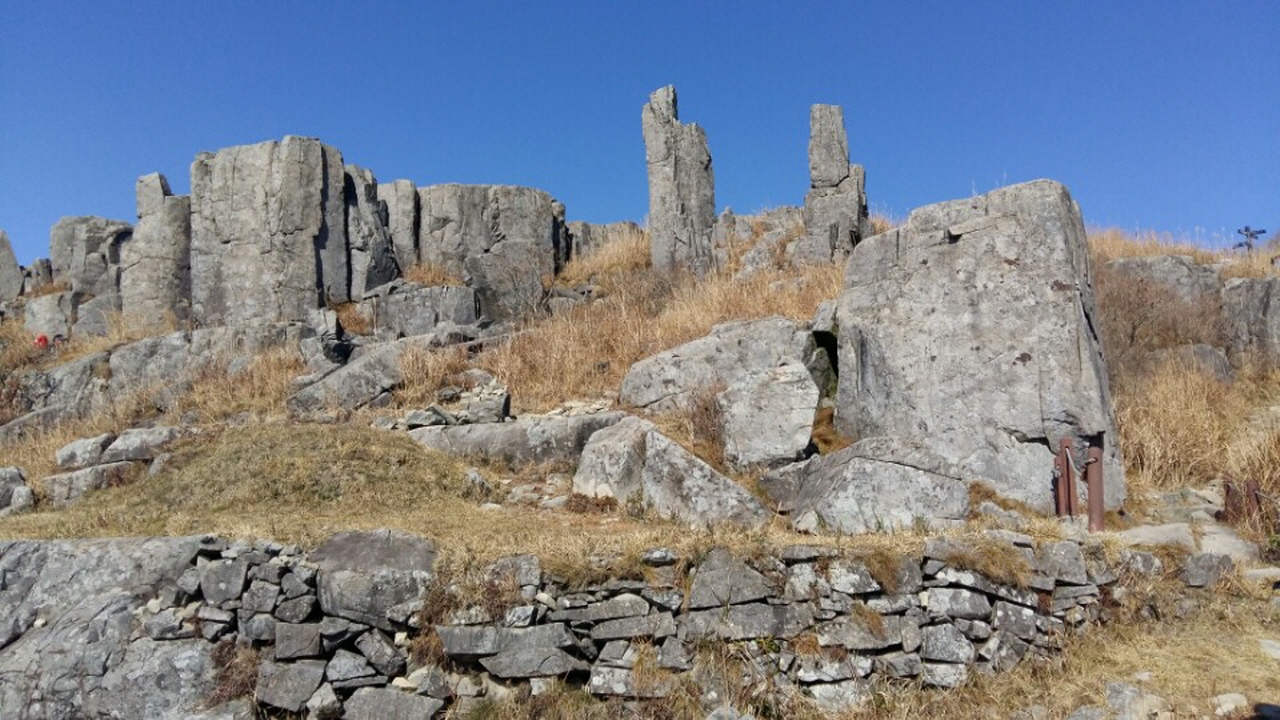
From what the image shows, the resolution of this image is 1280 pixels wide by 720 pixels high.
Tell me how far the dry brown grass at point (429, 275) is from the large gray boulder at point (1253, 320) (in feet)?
36.1

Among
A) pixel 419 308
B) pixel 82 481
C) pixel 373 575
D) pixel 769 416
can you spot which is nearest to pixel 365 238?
pixel 419 308

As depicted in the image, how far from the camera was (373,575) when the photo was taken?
5.67 m

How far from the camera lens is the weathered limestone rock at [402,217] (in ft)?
53.6

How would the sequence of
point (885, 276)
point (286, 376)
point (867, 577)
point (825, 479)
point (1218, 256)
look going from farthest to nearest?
1. point (1218, 256)
2. point (286, 376)
3. point (885, 276)
4. point (825, 479)
5. point (867, 577)

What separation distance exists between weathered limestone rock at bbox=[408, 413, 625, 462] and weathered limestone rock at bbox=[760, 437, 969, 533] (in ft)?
7.95

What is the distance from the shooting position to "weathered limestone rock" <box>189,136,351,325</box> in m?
14.4

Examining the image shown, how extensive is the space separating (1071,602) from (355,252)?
496 inches

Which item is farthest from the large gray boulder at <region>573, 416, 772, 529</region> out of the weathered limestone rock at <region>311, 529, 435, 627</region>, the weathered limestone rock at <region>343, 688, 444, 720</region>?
the weathered limestone rock at <region>343, 688, 444, 720</region>

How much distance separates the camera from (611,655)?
5.29m

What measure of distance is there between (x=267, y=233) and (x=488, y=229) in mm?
3889

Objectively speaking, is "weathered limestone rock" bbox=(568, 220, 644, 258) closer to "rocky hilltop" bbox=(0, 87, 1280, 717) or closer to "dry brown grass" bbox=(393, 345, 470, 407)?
"rocky hilltop" bbox=(0, 87, 1280, 717)

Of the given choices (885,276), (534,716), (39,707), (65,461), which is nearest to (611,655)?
(534,716)

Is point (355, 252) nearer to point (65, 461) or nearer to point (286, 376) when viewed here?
point (286, 376)

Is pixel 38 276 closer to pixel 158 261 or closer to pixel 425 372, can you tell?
pixel 158 261
